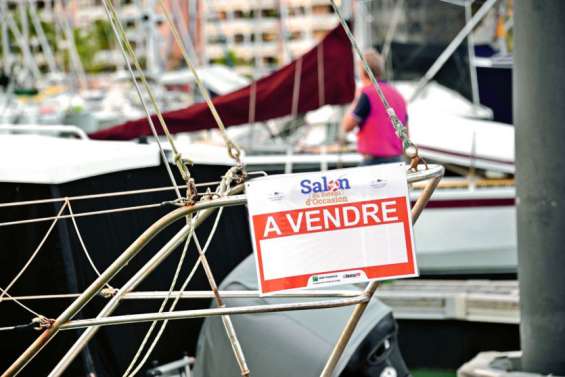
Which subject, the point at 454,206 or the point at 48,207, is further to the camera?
the point at 454,206

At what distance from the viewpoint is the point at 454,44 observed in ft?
32.2

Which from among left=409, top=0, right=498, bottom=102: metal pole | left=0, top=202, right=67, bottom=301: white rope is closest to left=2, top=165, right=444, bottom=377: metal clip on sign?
left=0, top=202, right=67, bottom=301: white rope

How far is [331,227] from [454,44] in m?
6.99

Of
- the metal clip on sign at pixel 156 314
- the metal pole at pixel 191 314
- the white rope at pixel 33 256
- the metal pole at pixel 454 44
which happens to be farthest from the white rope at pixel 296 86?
the metal pole at pixel 191 314

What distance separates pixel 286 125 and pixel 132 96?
1148 centimetres

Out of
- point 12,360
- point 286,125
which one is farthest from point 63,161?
point 286,125

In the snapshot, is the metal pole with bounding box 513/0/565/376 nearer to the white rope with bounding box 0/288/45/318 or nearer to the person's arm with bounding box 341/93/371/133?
the white rope with bounding box 0/288/45/318

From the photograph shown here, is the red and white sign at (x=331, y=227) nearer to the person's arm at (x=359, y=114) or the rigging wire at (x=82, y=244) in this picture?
the rigging wire at (x=82, y=244)

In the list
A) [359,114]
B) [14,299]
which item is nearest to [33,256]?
[14,299]

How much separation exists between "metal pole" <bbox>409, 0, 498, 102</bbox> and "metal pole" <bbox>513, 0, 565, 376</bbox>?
15.6 feet

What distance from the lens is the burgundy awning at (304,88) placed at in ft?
24.8

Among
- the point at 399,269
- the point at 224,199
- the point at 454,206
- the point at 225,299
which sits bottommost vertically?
the point at 454,206

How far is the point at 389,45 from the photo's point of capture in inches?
433

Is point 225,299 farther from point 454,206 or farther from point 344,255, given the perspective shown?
point 454,206
